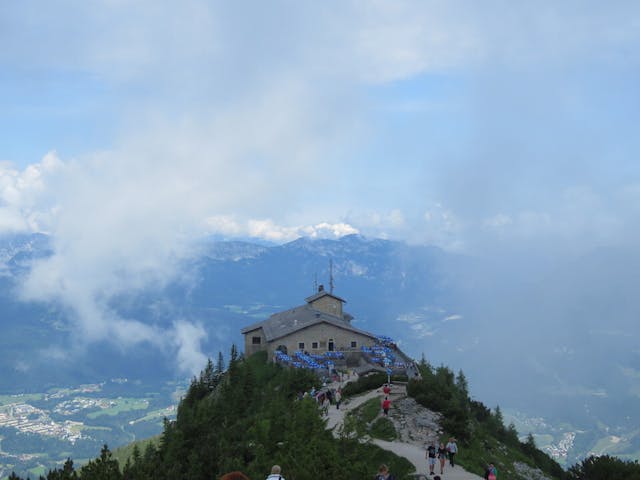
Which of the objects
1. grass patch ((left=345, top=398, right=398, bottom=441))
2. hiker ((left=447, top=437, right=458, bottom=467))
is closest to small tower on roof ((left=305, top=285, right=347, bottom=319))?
grass patch ((left=345, top=398, right=398, bottom=441))

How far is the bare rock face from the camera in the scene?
31.8 metres

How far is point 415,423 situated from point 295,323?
3921cm

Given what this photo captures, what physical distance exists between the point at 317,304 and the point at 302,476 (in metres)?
67.8

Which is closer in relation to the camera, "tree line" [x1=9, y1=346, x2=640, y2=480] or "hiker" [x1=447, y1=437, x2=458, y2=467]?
"tree line" [x1=9, y1=346, x2=640, y2=480]

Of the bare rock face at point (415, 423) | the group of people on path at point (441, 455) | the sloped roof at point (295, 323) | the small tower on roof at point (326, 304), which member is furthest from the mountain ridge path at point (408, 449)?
the small tower on roof at point (326, 304)

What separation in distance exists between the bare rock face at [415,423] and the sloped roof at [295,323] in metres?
29.5

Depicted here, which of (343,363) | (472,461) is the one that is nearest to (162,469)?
(472,461)

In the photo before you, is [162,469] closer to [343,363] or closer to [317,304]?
[343,363]

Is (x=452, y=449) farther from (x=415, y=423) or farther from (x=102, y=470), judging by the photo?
(x=102, y=470)

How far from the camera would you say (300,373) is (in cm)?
4756

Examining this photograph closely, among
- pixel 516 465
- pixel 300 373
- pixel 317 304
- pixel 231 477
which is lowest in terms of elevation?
pixel 516 465

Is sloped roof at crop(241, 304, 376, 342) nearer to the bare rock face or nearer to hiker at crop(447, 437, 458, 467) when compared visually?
the bare rock face

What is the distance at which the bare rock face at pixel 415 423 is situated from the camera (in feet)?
104

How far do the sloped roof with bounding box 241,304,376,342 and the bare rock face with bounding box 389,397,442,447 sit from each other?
29.5 m
